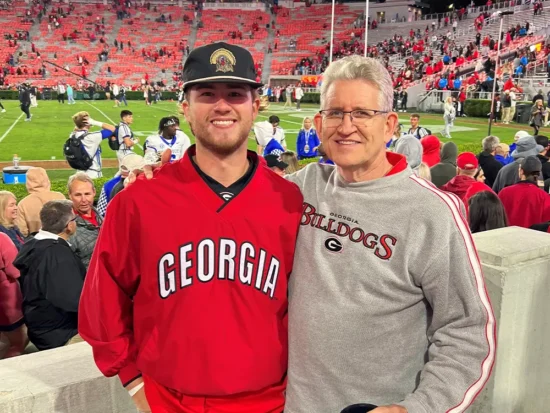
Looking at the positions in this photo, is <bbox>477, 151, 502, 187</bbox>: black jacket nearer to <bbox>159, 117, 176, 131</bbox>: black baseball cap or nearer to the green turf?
<bbox>159, 117, 176, 131</bbox>: black baseball cap

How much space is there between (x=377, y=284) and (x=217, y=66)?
931mm

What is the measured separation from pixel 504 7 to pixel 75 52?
4173cm

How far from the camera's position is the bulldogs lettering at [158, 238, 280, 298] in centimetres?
180

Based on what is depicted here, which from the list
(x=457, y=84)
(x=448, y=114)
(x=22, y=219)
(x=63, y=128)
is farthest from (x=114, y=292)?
(x=457, y=84)

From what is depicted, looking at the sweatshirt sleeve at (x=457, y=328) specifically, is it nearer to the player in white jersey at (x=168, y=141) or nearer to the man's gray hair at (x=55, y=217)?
the man's gray hair at (x=55, y=217)

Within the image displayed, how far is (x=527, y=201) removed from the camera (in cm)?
529

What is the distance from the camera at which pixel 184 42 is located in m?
58.5

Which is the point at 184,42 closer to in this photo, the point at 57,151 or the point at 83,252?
the point at 57,151

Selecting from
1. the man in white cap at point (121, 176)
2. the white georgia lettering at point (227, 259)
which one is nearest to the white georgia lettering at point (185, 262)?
the white georgia lettering at point (227, 259)

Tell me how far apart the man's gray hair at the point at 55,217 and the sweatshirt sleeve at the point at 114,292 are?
2.13 metres

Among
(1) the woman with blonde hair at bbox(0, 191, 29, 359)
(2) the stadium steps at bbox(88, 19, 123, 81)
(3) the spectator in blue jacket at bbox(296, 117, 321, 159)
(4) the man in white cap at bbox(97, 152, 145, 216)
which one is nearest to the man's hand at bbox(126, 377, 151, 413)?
(1) the woman with blonde hair at bbox(0, 191, 29, 359)

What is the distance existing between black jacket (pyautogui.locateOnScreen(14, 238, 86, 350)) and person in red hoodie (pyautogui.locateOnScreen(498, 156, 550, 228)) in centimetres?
417

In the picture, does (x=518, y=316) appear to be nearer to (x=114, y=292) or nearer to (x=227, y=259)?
(x=227, y=259)

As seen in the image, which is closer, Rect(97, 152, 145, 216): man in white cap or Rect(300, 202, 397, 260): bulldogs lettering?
Rect(300, 202, 397, 260): bulldogs lettering
